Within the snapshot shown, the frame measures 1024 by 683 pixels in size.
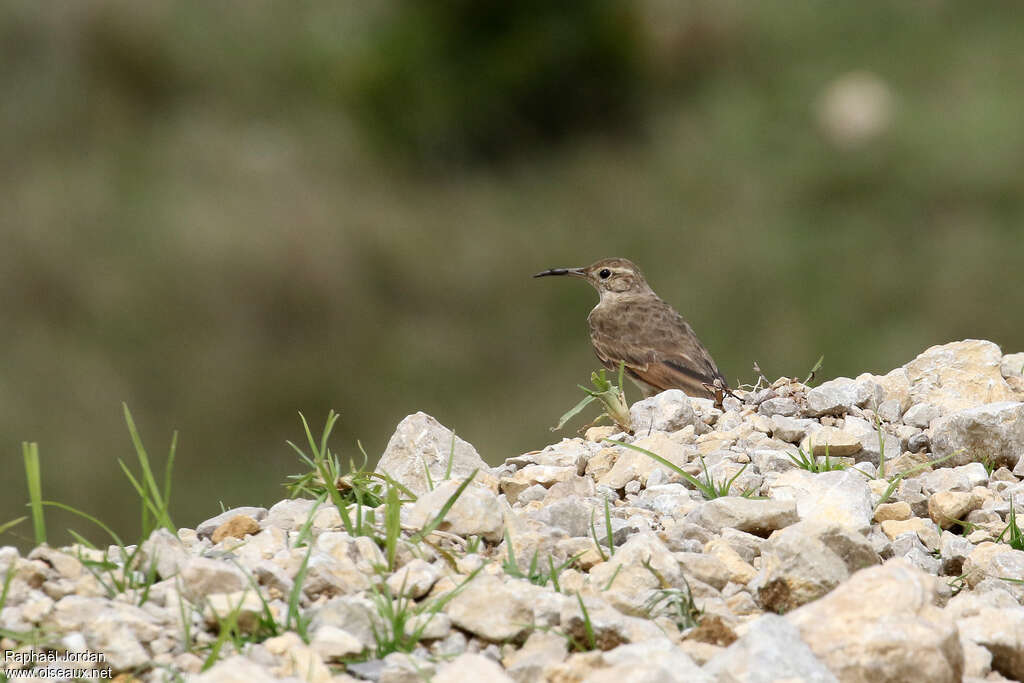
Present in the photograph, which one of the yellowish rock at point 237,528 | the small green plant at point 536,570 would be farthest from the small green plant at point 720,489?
the yellowish rock at point 237,528

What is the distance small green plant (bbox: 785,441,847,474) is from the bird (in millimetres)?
2327

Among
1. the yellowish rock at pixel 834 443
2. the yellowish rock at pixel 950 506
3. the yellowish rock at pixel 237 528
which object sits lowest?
the yellowish rock at pixel 237 528

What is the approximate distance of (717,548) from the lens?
2803 millimetres

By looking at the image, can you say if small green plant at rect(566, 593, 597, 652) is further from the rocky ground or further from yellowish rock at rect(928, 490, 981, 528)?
yellowish rock at rect(928, 490, 981, 528)

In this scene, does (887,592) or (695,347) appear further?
(695,347)

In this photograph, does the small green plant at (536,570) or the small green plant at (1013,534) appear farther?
the small green plant at (1013,534)

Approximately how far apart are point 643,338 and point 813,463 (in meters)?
3.06

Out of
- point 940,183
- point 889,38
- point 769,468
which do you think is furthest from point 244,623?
point 889,38

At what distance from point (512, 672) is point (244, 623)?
0.45m

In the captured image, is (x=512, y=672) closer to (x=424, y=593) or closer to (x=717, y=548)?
(x=424, y=593)

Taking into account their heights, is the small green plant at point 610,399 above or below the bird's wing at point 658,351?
below

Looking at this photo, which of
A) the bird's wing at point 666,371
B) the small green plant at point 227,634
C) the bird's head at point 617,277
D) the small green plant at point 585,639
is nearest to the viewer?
the small green plant at point 227,634

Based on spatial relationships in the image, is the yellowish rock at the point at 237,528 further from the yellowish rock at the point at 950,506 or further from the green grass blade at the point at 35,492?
the yellowish rock at the point at 950,506

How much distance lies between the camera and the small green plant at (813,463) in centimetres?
329
